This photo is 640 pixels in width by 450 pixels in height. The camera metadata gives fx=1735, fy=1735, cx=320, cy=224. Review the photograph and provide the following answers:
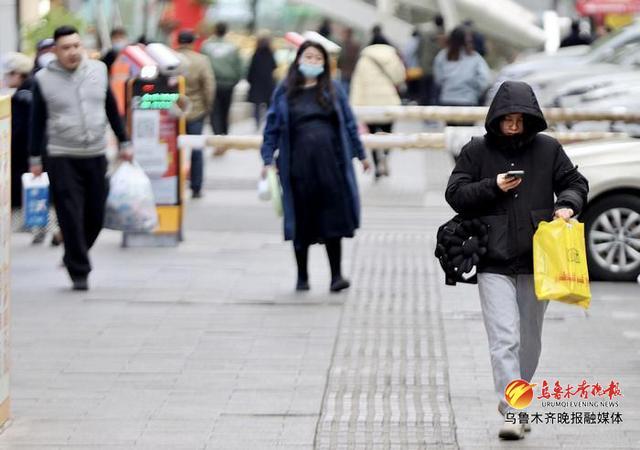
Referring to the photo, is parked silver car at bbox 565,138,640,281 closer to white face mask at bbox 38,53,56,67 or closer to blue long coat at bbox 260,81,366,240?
blue long coat at bbox 260,81,366,240

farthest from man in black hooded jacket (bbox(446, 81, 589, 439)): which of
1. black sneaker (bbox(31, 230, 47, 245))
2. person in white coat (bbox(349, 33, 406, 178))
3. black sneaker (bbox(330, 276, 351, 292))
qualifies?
person in white coat (bbox(349, 33, 406, 178))

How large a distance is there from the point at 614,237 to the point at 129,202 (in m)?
3.42

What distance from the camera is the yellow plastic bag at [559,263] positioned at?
23.1 ft

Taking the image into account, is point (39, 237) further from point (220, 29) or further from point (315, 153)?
point (220, 29)

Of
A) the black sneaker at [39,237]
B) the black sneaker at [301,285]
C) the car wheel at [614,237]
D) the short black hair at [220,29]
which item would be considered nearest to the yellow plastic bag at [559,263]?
the black sneaker at [301,285]

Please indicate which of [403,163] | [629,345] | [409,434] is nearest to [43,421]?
[409,434]

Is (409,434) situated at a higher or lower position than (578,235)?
lower

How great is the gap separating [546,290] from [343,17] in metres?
35.9

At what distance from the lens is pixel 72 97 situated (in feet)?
37.4

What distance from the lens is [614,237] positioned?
1199 centimetres

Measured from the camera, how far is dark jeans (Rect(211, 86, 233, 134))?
22312 mm

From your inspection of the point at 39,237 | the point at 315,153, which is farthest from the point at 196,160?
the point at 315,153

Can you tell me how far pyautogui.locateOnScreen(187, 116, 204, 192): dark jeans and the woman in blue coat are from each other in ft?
19.1

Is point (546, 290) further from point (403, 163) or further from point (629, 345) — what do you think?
point (403, 163)
